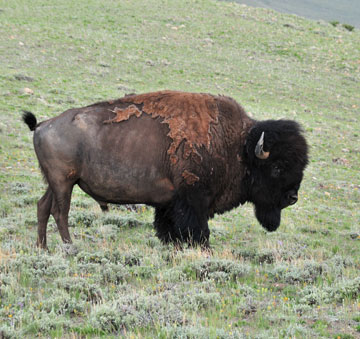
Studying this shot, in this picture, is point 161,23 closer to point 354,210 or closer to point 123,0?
point 123,0

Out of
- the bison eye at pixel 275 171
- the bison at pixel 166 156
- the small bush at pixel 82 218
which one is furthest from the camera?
the small bush at pixel 82 218

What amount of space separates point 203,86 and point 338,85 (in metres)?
8.43

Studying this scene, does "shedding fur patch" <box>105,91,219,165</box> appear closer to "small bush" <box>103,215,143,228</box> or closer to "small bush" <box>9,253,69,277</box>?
"small bush" <box>9,253,69,277</box>

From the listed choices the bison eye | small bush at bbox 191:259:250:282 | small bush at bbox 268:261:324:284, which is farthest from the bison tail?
small bush at bbox 268:261:324:284

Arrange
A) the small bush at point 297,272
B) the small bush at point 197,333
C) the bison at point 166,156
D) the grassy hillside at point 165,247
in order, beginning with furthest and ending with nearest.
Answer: the bison at point 166,156 → the small bush at point 297,272 → the grassy hillside at point 165,247 → the small bush at point 197,333

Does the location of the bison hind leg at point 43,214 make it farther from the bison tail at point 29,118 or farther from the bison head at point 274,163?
the bison head at point 274,163

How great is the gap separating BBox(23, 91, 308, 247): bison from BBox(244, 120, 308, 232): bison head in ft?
0.05

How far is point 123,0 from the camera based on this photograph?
40.2 meters

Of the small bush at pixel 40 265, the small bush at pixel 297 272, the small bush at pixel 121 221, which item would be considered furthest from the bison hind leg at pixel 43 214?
the small bush at pixel 297 272

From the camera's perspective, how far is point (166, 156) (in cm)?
759

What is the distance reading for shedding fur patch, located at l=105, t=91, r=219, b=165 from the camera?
7.58 meters

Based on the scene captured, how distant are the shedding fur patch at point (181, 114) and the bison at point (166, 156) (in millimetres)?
14

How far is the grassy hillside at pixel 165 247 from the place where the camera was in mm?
5074

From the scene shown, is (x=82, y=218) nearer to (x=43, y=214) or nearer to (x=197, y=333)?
(x=43, y=214)
